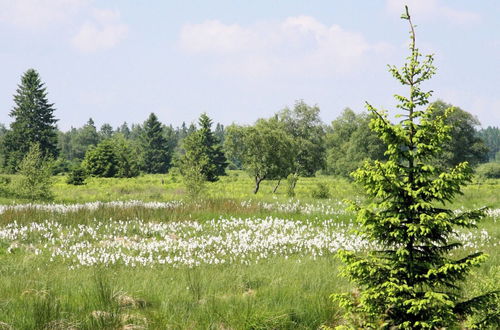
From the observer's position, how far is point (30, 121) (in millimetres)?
69812

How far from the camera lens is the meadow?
20.2 ft

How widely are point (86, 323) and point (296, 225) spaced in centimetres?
1088

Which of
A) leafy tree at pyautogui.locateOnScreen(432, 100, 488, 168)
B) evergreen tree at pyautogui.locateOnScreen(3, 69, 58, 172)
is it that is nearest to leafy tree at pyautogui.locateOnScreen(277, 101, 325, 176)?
leafy tree at pyautogui.locateOnScreen(432, 100, 488, 168)

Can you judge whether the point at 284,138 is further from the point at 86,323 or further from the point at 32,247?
the point at 86,323

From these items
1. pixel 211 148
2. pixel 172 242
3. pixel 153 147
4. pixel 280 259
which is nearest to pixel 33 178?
pixel 172 242

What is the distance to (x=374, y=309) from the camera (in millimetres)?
5480

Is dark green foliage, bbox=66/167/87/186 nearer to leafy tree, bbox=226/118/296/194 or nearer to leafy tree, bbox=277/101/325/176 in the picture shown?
leafy tree, bbox=226/118/296/194

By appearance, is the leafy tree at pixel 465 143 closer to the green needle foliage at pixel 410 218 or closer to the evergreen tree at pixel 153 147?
the evergreen tree at pixel 153 147

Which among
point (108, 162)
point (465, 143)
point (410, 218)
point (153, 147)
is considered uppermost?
point (153, 147)

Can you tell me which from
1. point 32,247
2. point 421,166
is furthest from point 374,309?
point 32,247

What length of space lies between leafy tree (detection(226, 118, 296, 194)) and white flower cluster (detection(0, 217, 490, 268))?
76.0 ft

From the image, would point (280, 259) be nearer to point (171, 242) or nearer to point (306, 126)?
point (171, 242)

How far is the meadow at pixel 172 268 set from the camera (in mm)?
6160

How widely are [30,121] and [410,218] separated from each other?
244ft
